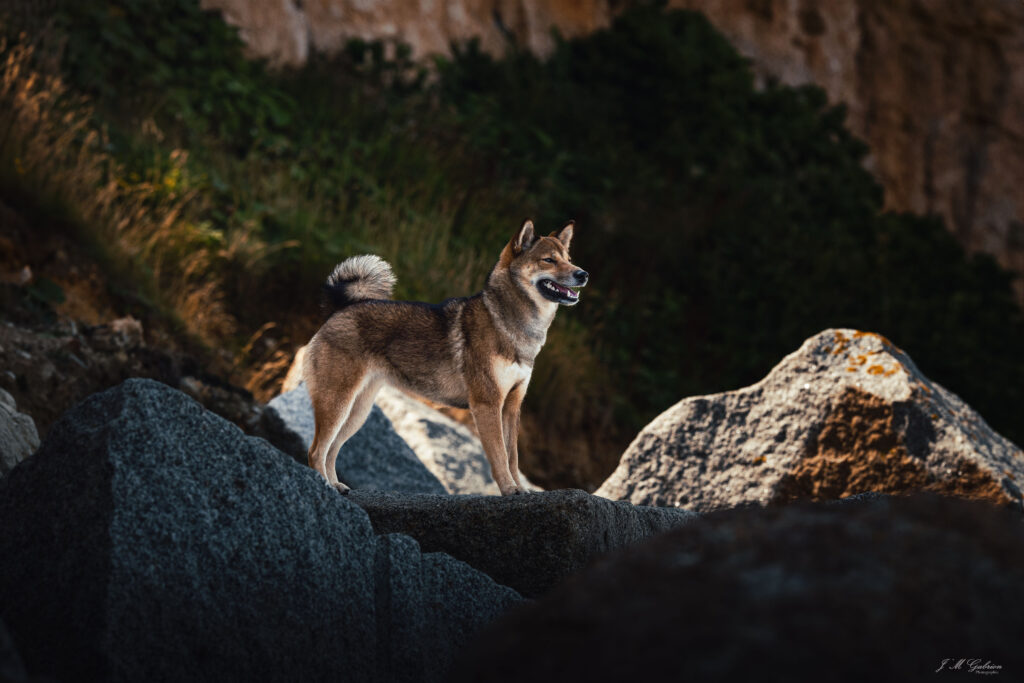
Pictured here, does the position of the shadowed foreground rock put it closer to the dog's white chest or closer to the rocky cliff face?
the dog's white chest

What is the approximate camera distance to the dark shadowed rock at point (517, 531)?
4.16m

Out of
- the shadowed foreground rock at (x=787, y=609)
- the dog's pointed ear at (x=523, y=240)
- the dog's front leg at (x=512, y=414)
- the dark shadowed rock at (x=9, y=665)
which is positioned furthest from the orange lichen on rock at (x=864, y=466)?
the dark shadowed rock at (x=9, y=665)

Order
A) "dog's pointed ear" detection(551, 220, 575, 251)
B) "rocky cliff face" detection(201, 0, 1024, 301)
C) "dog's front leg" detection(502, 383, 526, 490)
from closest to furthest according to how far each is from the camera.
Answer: "dog's front leg" detection(502, 383, 526, 490) < "dog's pointed ear" detection(551, 220, 575, 251) < "rocky cliff face" detection(201, 0, 1024, 301)

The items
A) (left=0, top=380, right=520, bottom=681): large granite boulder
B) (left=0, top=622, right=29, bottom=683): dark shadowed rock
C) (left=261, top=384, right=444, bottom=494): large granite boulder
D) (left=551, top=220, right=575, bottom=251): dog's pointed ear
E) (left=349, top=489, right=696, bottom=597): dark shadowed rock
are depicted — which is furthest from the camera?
(left=261, top=384, right=444, bottom=494): large granite boulder

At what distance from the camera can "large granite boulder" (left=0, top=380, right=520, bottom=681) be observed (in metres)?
2.94

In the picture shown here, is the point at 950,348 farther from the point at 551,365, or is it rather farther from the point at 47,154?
the point at 47,154

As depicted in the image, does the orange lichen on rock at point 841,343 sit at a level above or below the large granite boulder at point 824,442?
above

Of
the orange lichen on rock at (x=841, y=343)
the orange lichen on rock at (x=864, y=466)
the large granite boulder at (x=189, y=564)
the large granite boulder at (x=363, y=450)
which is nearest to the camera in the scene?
the large granite boulder at (x=189, y=564)

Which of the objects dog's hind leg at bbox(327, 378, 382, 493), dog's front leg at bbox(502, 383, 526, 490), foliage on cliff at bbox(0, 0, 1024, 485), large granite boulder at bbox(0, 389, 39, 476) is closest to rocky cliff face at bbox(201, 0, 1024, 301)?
foliage on cliff at bbox(0, 0, 1024, 485)

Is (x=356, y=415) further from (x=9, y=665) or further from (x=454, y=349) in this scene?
(x=9, y=665)

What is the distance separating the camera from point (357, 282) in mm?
5570

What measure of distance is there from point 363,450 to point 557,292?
7.46 ft

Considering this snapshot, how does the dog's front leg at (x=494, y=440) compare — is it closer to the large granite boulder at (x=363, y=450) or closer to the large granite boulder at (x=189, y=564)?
the large granite boulder at (x=189, y=564)

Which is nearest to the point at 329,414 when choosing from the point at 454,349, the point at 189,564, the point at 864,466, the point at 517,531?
the point at 454,349
